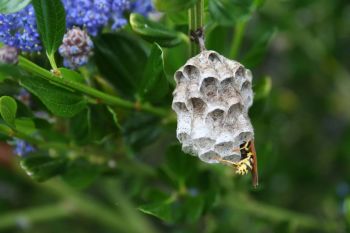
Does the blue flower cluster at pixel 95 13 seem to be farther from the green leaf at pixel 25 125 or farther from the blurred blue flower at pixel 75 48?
the green leaf at pixel 25 125

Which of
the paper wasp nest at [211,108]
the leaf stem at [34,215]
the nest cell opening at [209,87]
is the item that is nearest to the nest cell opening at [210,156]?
the paper wasp nest at [211,108]

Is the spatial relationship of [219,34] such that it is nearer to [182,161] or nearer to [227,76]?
[182,161]

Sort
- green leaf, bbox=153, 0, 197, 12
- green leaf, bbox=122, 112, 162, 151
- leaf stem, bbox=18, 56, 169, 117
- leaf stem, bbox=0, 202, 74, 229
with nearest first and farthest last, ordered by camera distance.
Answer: green leaf, bbox=153, 0, 197, 12
leaf stem, bbox=18, 56, 169, 117
green leaf, bbox=122, 112, 162, 151
leaf stem, bbox=0, 202, 74, 229

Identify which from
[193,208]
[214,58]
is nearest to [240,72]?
[214,58]

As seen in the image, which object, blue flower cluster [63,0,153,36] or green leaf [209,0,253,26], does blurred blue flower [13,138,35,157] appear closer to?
blue flower cluster [63,0,153,36]

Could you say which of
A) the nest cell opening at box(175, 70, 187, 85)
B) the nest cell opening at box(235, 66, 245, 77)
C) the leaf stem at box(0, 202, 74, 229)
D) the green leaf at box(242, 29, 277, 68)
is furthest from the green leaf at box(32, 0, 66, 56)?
the leaf stem at box(0, 202, 74, 229)

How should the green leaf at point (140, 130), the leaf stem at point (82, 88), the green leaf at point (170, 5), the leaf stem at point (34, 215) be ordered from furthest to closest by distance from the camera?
the leaf stem at point (34, 215) → the green leaf at point (140, 130) → the leaf stem at point (82, 88) → the green leaf at point (170, 5)
